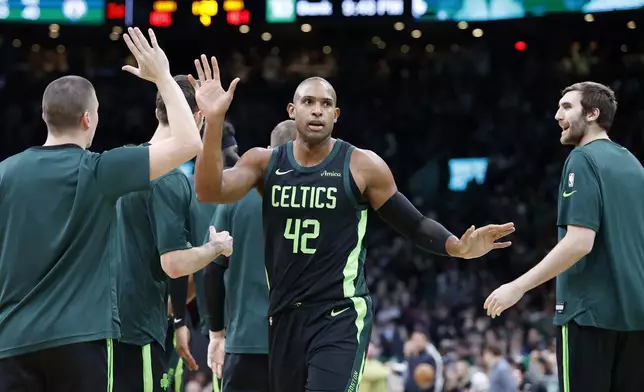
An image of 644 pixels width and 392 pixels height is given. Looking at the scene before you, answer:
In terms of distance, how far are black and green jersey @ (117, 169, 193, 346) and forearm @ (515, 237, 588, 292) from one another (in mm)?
1950

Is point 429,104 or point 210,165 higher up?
point 429,104

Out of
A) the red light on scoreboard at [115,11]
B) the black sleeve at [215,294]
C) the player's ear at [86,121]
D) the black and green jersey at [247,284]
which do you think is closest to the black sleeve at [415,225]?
the black and green jersey at [247,284]

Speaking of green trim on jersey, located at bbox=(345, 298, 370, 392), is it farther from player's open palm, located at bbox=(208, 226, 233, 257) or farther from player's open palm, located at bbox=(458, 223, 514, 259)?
player's open palm, located at bbox=(208, 226, 233, 257)

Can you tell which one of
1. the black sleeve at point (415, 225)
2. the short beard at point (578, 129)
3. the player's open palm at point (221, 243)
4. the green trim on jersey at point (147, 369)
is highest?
the short beard at point (578, 129)

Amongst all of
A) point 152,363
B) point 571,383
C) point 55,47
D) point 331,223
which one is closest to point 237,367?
point 152,363

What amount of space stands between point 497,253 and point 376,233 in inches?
111

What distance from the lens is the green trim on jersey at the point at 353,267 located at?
5938 millimetres

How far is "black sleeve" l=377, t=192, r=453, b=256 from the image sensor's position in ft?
19.6

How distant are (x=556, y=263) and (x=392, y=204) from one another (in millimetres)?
1000

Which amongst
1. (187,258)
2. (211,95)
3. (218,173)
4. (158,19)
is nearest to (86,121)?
(211,95)

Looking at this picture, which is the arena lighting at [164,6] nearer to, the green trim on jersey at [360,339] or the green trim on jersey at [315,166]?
the green trim on jersey at [315,166]

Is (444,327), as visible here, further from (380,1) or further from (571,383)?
(571,383)

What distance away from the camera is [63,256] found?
4.80m

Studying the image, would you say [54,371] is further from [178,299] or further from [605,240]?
[605,240]
